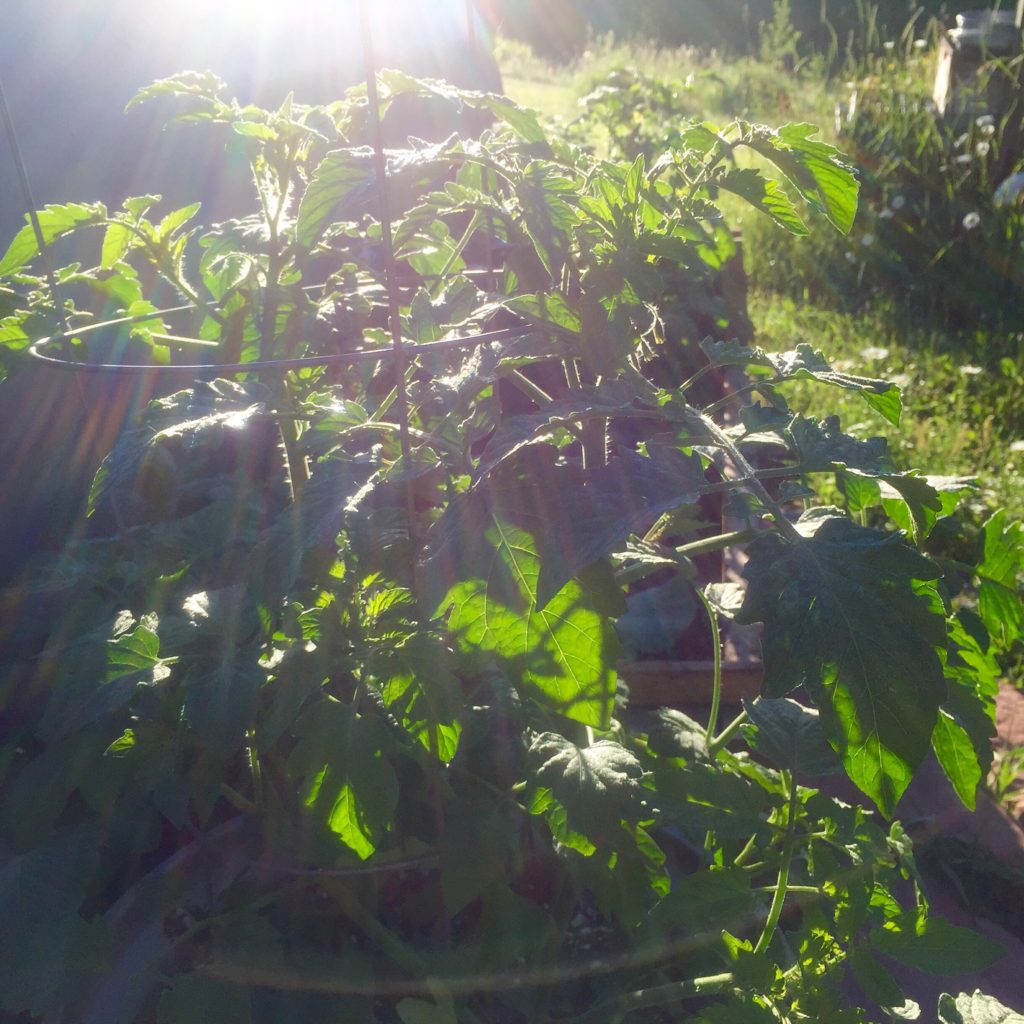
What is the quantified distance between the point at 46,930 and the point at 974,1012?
3.46ft

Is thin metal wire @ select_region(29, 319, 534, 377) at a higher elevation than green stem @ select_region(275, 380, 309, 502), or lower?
higher

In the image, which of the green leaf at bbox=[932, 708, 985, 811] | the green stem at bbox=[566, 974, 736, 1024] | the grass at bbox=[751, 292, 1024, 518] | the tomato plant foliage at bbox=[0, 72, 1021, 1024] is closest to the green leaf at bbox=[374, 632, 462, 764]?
the tomato plant foliage at bbox=[0, 72, 1021, 1024]

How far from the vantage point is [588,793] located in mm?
1074

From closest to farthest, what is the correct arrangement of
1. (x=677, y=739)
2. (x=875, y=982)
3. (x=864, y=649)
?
(x=864, y=649)
(x=875, y=982)
(x=677, y=739)

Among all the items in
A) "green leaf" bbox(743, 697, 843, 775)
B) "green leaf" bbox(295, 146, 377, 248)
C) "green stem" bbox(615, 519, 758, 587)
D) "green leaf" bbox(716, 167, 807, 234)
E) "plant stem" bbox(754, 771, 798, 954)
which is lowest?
"plant stem" bbox(754, 771, 798, 954)

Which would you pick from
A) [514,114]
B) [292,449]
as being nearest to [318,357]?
[292,449]

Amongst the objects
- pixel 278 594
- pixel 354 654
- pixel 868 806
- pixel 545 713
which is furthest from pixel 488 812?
pixel 868 806

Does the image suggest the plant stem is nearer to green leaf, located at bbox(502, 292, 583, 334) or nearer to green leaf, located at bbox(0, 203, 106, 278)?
green leaf, located at bbox(502, 292, 583, 334)

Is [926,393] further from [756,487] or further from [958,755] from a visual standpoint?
[756,487]

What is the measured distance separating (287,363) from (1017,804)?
1736 millimetres

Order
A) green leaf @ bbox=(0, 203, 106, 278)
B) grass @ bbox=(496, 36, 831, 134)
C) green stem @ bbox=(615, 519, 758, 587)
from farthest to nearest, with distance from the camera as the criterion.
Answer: grass @ bbox=(496, 36, 831, 134) → green leaf @ bbox=(0, 203, 106, 278) → green stem @ bbox=(615, 519, 758, 587)

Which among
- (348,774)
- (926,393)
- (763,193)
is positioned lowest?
(926,393)

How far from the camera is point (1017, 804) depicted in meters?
1.93

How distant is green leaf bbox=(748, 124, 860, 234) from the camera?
104 cm
